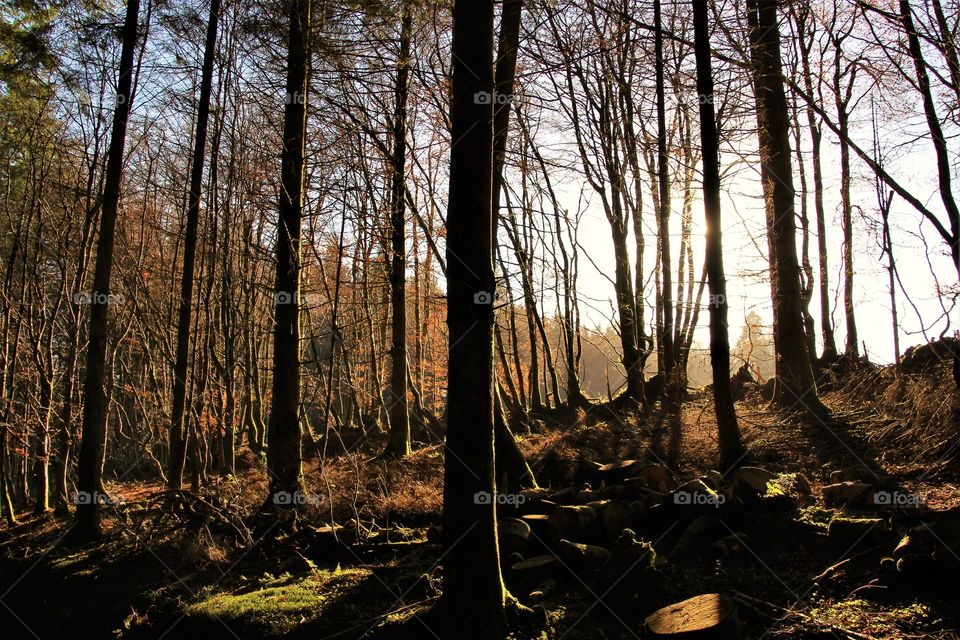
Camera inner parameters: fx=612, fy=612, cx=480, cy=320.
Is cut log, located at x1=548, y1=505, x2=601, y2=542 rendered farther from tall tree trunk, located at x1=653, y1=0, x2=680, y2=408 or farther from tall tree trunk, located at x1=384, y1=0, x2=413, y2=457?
tall tree trunk, located at x1=384, y1=0, x2=413, y2=457

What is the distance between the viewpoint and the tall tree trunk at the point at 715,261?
289 inches

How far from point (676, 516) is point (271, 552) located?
177 inches

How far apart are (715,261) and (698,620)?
4892mm

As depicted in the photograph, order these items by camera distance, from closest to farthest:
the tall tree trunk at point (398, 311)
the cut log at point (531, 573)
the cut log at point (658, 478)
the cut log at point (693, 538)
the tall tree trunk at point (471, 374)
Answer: the tall tree trunk at point (471, 374)
the cut log at point (531, 573)
the cut log at point (693, 538)
the cut log at point (658, 478)
the tall tree trunk at point (398, 311)

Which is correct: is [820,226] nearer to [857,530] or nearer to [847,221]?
[847,221]

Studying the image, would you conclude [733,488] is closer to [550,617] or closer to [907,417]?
[550,617]

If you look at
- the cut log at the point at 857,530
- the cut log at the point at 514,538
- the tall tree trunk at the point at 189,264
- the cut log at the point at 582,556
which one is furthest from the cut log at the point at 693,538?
the tall tree trunk at the point at 189,264

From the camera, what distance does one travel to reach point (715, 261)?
25.2ft

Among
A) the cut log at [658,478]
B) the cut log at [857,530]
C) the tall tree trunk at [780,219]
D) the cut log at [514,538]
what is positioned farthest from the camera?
the tall tree trunk at [780,219]

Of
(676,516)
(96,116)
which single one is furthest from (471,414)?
(96,116)

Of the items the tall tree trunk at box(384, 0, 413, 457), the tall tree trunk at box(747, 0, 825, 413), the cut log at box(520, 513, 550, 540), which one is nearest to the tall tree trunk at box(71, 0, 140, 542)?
the tall tree trunk at box(384, 0, 413, 457)

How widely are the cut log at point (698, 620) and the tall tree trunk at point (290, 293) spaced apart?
17.9ft

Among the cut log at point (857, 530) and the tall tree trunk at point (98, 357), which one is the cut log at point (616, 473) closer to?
the cut log at point (857, 530)

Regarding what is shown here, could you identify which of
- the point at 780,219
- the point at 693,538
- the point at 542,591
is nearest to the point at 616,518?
the point at 693,538
